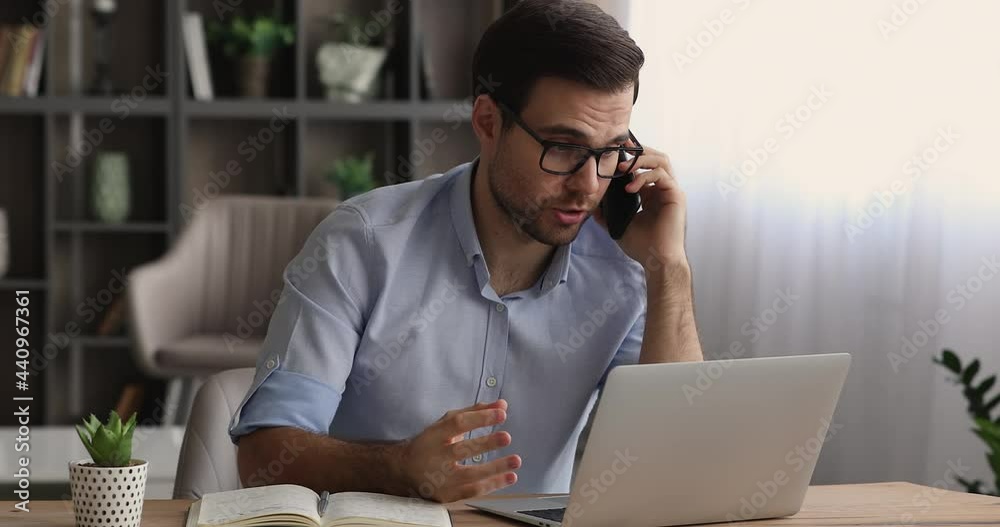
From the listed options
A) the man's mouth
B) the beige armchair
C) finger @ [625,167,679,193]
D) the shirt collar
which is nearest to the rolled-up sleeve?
the shirt collar

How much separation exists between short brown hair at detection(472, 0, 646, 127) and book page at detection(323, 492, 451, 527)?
567 millimetres

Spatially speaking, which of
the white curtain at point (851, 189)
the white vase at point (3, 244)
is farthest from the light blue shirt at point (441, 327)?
the white vase at point (3, 244)

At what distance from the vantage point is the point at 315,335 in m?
1.46

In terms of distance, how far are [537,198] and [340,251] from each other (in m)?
0.26

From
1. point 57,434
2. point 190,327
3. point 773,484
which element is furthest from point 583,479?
point 190,327

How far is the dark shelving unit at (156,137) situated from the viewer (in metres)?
4.12

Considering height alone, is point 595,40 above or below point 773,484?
above

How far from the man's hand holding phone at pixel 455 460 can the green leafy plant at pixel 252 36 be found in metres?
3.12

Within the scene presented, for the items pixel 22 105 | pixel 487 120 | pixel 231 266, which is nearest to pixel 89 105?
pixel 22 105

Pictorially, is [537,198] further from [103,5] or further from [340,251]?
[103,5]

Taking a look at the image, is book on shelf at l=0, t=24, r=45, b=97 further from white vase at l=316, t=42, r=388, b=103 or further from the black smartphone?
the black smartphone

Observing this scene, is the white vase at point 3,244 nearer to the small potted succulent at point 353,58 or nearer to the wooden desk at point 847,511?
the small potted succulent at point 353,58

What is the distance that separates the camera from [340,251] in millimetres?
1535

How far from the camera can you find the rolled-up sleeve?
141 cm
